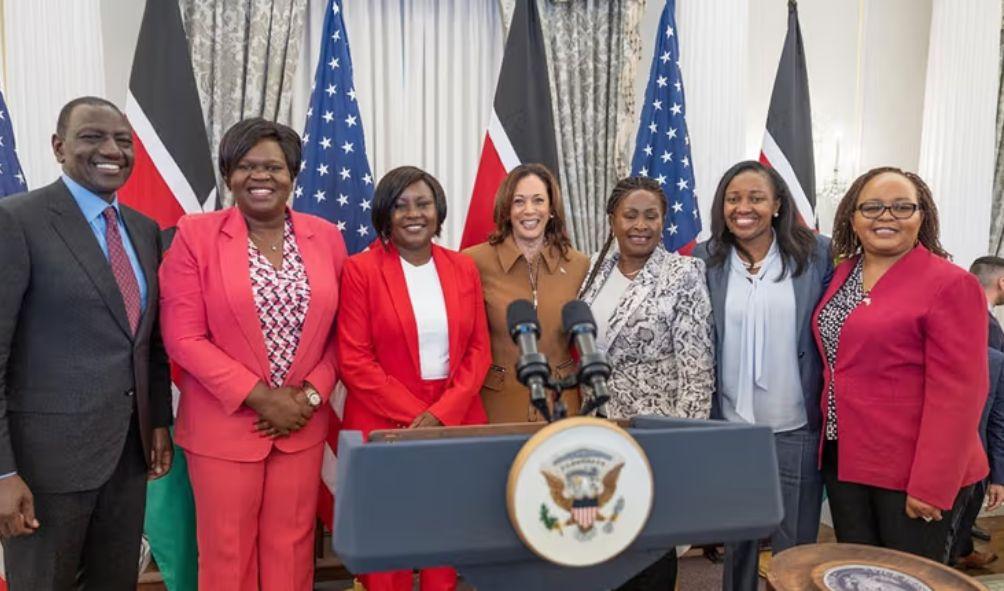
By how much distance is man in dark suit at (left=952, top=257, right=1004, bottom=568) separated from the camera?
2.68m

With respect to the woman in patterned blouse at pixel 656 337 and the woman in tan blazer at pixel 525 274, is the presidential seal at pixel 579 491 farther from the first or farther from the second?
the woman in tan blazer at pixel 525 274

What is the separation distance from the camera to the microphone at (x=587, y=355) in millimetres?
939

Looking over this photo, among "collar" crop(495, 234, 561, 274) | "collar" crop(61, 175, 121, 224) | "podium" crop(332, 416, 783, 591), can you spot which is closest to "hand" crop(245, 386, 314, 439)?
"collar" crop(61, 175, 121, 224)

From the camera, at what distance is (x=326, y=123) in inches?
136

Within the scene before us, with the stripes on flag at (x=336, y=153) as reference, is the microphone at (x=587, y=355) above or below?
below

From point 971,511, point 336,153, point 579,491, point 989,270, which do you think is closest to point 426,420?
point 579,491

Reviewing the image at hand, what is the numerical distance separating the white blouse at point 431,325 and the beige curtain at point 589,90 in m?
1.86

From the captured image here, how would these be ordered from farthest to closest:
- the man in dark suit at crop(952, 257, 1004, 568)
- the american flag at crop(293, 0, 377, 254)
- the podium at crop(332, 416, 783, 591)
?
the american flag at crop(293, 0, 377, 254), the man in dark suit at crop(952, 257, 1004, 568), the podium at crop(332, 416, 783, 591)

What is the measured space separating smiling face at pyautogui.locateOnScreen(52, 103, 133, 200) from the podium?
137 cm

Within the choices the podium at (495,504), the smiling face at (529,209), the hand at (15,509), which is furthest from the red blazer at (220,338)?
the podium at (495,504)

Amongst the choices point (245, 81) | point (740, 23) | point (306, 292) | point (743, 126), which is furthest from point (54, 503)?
point (740, 23)

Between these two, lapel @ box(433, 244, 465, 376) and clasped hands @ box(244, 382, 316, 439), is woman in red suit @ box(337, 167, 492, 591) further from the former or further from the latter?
clasped hands @ box(244, 382, 316, 439)

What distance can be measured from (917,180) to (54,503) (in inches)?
102

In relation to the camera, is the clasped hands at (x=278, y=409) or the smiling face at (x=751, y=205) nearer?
the clasped hands at (x=278, y=409)
